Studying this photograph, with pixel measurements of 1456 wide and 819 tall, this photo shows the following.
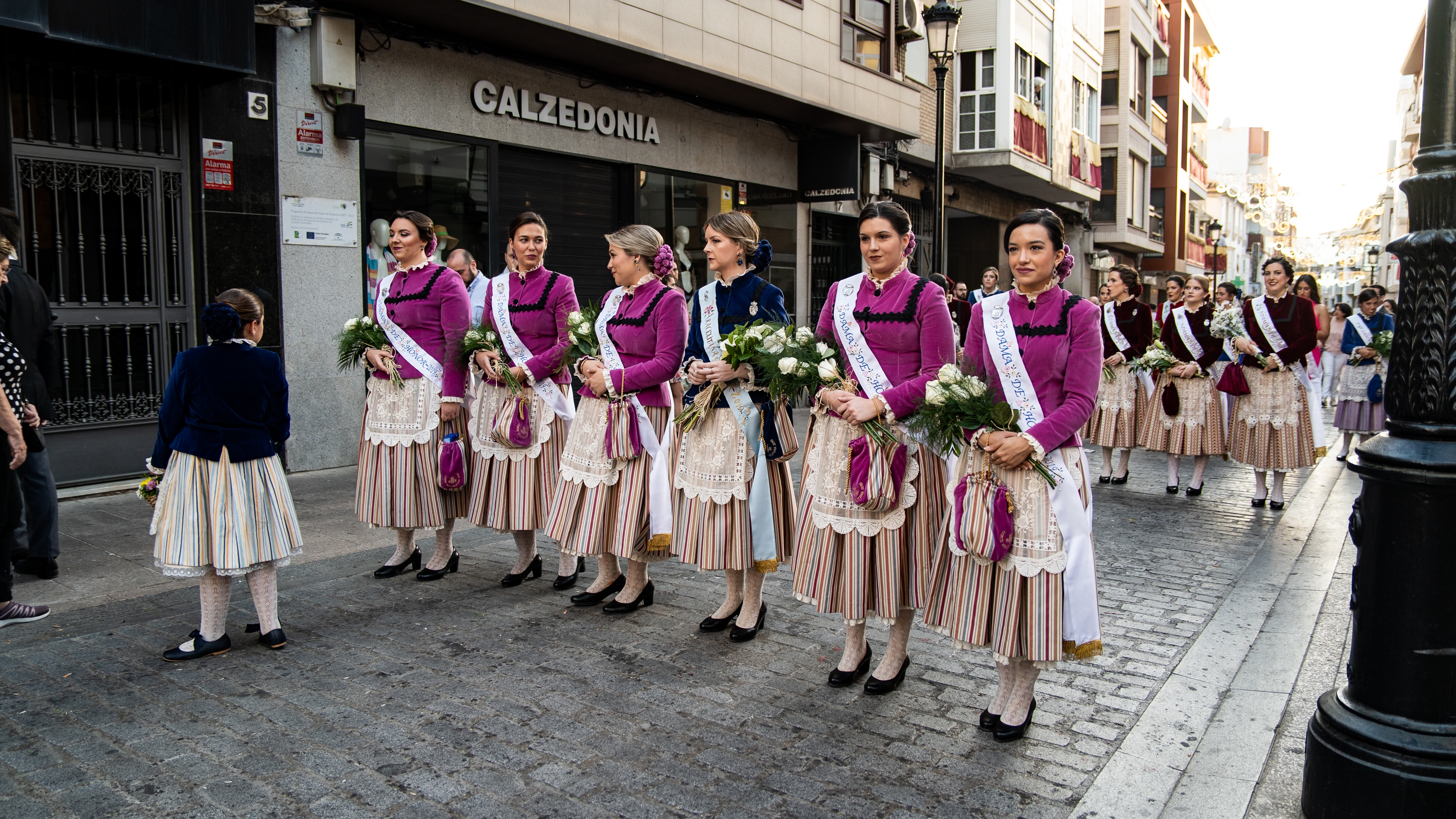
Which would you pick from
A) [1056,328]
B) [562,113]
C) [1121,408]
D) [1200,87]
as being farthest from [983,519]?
[1200,87]

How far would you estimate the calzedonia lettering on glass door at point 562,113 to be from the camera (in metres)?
11.2

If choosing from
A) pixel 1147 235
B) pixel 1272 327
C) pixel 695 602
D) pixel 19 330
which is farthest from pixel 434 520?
pixel 1147 235

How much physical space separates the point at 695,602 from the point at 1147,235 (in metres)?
37.0

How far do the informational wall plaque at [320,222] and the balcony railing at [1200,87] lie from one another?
45.7 metres

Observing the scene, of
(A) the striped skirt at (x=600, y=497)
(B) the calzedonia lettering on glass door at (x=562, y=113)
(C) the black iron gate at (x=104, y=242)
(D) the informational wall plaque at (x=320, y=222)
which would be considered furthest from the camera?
(B) the calzedonia lettering on glass door at (x=562, y=113)

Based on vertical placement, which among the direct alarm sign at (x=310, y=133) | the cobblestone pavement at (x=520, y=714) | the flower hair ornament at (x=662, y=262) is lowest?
the cobblestone pavement at (x=520, y=714)

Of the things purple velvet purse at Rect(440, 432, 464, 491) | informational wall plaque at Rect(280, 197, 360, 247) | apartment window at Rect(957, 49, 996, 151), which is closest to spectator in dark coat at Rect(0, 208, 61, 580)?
purple velvet purse at Rect(440, 432, 464, 491)

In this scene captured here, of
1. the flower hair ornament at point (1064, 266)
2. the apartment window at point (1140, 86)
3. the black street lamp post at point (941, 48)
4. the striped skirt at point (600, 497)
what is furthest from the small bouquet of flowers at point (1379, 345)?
the apartment window at point (1140, 86)

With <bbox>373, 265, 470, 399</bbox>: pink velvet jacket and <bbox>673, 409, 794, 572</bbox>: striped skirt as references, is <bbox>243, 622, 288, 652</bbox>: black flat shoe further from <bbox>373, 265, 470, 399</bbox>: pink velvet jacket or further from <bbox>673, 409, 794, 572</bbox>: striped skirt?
<bbox>673, 409, 794, 572</bbox>: striped skirt

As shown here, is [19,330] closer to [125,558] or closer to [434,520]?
[125,558]

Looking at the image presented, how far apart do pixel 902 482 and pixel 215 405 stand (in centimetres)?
308

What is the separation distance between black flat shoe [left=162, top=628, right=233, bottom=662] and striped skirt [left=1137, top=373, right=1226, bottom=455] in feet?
27.1

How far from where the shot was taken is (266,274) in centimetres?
909

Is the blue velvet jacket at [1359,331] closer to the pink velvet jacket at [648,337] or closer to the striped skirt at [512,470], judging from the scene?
the pink velvet jacket at [648,337]
